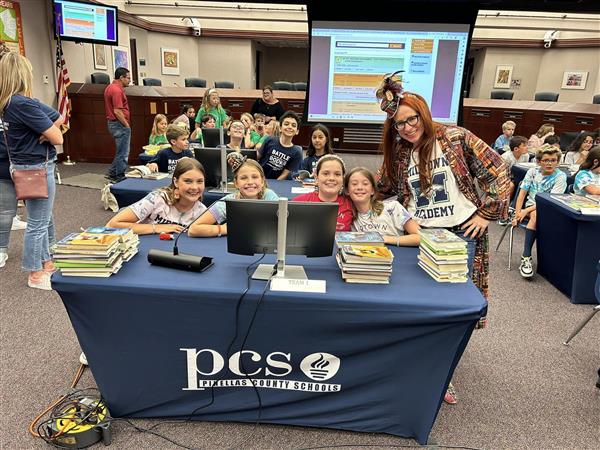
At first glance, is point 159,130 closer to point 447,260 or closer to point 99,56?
point 99,56

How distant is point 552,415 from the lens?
6.94ft

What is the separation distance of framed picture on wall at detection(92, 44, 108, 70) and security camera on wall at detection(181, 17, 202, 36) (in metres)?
3.42

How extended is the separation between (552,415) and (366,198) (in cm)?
142

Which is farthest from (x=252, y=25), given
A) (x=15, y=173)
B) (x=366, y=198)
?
(x=366, y=198)

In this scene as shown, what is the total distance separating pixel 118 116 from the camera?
6.15 metres

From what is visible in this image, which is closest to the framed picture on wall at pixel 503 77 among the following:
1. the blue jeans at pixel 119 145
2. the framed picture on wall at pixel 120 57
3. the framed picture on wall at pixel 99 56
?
the framed picture on wall at pixel 120 57

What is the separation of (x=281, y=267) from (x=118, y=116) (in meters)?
5.35

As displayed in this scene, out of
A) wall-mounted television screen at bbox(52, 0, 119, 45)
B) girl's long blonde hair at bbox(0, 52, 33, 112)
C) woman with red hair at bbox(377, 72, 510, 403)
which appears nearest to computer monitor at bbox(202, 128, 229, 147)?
girl's long blonde hair at bbox(0, 52, 33, 112)

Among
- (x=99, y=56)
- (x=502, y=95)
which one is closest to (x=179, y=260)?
(x=99, y=56)

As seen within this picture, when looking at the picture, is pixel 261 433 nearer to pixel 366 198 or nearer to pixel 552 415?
pixel 366 198

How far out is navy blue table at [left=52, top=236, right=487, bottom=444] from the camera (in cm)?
164

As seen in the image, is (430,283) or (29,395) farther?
(29,395)

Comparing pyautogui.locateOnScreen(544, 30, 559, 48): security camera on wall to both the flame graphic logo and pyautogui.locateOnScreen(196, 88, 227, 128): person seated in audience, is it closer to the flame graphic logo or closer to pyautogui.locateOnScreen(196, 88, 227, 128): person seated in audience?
pyautogui.locateOnScreen(196, 88, 227, 128): person seated in audience

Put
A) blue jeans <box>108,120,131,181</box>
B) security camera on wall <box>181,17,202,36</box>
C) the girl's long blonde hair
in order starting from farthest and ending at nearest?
1. security camera on wall <box>181,17,202,36</box>
2. blue jeans <box>108,120,131,181</box>
3. the girl's long blonde hair
